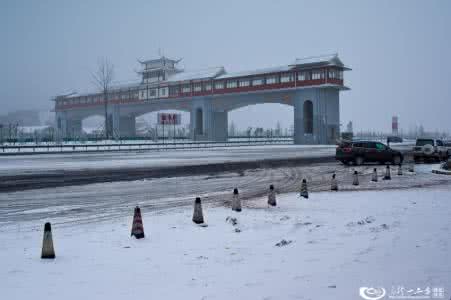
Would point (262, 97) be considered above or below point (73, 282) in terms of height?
above

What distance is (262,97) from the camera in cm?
7138

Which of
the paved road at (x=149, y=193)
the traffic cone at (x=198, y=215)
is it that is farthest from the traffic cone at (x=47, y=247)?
the traffic cone at (x=198, y=215)

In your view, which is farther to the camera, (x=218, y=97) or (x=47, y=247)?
(x=218, y=97)

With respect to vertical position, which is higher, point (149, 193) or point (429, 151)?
point (429, 151)

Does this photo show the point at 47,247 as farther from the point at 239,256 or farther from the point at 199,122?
the point at 199,122

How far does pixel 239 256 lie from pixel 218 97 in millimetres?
69823

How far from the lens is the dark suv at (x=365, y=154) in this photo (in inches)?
1146

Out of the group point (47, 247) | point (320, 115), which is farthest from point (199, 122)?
point (47, 247)

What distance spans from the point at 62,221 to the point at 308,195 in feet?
26.0

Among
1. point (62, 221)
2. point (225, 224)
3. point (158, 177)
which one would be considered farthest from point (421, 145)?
point (62, 221)

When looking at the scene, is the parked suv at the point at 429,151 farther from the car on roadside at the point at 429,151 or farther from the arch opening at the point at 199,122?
the arch opening at the point at 199,122

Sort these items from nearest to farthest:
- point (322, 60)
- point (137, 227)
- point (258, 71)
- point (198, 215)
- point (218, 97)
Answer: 1. point (137, 227)
2. point (198, 215)
3. point (322, 60)
4. point (258, 71)
5. point (218, 97)

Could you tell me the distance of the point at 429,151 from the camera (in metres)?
32.4

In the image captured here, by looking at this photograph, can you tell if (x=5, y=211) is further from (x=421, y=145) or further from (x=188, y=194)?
(x=421, y=145)
